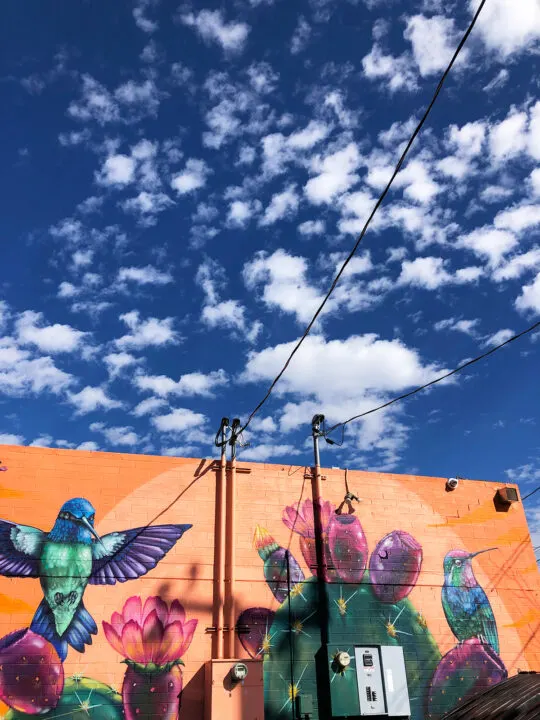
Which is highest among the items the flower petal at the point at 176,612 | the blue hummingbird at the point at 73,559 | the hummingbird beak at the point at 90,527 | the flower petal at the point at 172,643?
the hummingbird beak at the point at 90,527

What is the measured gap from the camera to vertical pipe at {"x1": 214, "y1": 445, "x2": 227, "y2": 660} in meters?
11.5

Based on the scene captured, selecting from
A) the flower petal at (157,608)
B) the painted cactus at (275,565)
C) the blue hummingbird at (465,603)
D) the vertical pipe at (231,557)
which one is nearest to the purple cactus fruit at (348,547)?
the painted cactus at (275,565)

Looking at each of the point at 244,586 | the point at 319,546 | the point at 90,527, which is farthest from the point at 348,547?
the point at 90,527

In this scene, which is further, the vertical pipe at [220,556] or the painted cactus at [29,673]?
the vertical pipe at [220,556]

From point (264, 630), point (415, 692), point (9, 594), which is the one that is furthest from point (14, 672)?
point (415, 692)

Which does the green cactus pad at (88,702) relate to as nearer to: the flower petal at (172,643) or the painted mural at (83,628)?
the painted mural at (83,628)

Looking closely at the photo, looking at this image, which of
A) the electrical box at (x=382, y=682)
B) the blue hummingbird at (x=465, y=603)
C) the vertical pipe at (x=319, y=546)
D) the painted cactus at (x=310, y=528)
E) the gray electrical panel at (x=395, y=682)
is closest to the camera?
the electrical box at (x=382, y=682)

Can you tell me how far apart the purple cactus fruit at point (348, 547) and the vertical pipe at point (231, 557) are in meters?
2.17

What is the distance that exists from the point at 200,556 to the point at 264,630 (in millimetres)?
1869

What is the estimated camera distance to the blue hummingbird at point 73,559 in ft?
35.8

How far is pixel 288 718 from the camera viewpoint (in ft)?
37.6

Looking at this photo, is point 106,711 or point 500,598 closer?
point 106,711

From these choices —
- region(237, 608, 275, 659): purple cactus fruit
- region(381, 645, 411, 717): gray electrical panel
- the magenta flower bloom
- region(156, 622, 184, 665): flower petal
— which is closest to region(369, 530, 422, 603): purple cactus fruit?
region(381, 645, 411, 717): gray electrical panel

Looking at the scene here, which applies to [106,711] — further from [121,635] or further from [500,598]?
[500,598]
